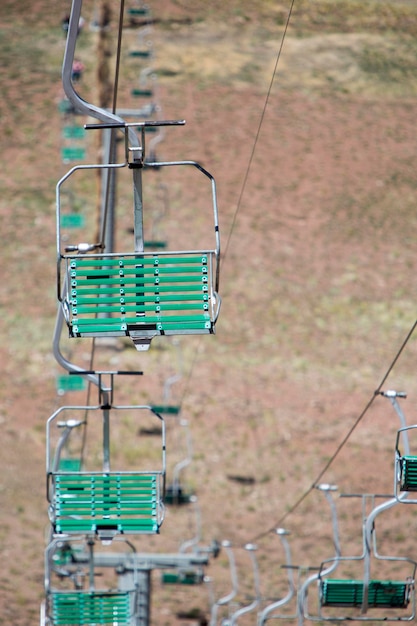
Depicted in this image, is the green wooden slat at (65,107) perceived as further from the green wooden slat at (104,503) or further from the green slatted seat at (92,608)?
the green wooden slat at (104,503)

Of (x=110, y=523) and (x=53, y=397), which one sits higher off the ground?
(x=110, y=523)

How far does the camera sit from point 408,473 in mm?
14484

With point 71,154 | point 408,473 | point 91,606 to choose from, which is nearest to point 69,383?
point 71,154

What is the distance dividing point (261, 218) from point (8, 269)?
741 centimetres

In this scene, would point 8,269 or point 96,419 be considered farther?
point 8,269

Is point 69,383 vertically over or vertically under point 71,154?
under

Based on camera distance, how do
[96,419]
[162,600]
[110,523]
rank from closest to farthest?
[110,523] < [162,600] < [96,419]

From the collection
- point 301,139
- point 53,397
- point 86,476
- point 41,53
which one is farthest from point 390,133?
point 86,476

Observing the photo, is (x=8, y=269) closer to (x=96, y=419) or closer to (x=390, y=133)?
(x=96, y=419)

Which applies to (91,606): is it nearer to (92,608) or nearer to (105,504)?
(92,608)

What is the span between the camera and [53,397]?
34.6 m

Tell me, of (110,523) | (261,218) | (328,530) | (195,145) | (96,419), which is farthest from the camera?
(195,145)

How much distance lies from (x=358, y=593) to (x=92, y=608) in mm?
2962

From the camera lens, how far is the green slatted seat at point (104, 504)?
15125 millimetres
